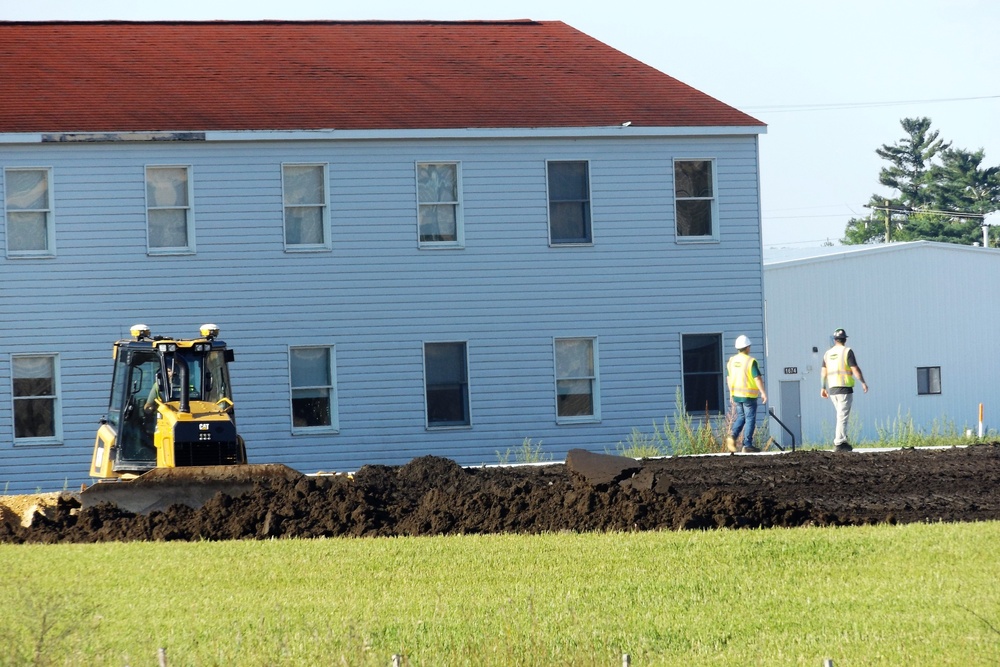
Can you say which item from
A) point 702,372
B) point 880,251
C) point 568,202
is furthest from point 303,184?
point 880,251

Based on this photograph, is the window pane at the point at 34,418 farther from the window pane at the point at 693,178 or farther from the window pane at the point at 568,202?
the window pane at the point at 693,178

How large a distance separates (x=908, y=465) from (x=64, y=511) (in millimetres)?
10327

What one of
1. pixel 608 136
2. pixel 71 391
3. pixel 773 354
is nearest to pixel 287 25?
pixel 608 136

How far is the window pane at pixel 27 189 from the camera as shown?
23.9 meters

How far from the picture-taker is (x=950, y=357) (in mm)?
37406

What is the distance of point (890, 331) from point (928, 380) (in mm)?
1632

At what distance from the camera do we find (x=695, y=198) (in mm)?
26203

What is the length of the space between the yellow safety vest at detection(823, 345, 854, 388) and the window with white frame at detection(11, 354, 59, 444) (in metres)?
12.5

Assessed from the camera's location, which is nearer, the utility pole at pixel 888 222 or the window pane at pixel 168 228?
the window pane at pixel 168 228

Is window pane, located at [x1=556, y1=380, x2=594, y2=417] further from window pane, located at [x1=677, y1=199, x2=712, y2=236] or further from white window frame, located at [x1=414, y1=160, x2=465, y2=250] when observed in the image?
window pane, located at [x1=677, y1=199, x2=712, y2=236]

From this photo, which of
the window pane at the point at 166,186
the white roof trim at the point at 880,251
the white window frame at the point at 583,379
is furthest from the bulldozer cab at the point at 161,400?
the white roof trim at the point at 880,251

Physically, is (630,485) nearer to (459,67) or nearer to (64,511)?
(64,511)

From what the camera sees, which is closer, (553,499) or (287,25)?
(553,499)

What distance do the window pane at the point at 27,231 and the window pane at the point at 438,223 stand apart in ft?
20.9
